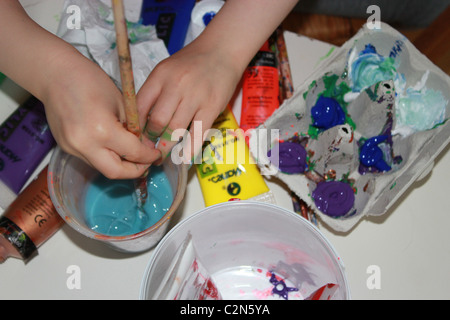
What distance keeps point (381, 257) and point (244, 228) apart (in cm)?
20

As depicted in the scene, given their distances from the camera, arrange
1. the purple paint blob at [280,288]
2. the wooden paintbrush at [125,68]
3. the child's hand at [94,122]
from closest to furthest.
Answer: the wooden paintbrush at [125,68], the child's hand at [94,122], the purple paint blob at [280,288]

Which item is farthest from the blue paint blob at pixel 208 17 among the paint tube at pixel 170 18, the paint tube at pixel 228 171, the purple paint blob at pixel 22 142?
the purple paint blob at pixel 22 142

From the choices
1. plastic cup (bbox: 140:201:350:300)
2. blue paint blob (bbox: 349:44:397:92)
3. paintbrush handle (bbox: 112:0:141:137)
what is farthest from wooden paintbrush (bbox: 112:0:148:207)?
blue paint blob (bbox: 349:44:397:92)

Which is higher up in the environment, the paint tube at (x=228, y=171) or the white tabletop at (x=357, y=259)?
the paint tube at (x=228, y=171)

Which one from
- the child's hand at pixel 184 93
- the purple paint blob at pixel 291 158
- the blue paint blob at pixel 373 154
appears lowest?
the blue paint blob at pixel 373 154

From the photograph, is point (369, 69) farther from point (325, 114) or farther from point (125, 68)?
point (125, 68)

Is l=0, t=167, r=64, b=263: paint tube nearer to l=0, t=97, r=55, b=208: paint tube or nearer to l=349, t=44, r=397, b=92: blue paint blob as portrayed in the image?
l=0, t=97, r=55, b=208: paint tube

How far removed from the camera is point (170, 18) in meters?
0.65

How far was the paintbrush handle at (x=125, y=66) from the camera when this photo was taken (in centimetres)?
32

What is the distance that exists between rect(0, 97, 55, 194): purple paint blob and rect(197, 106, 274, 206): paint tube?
0.21m

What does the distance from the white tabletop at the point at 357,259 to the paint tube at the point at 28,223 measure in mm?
26

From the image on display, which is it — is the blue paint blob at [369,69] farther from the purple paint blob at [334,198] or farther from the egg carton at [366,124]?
the purple paint blob at [334,198]
